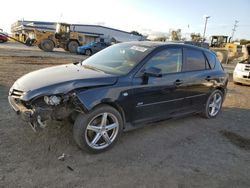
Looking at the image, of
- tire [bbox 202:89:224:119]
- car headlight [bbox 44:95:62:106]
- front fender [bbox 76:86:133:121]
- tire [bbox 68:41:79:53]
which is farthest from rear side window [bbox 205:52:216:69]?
tire [bbox 68:41:79:53]

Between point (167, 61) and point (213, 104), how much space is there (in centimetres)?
209

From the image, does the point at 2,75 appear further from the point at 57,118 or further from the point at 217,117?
the point at 217,117

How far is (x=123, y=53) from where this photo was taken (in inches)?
183

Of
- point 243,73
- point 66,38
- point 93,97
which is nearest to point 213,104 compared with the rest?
point 93,97

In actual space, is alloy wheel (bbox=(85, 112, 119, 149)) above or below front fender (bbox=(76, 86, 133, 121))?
below

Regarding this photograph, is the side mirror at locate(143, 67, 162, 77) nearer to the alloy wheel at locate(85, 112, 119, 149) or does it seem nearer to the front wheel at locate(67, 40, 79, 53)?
the alloy wheel at locate(85, 112, 119, 149)

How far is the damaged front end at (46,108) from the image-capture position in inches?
132

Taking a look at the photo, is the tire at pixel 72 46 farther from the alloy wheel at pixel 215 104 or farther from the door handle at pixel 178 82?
the door handle at pixel 178 82

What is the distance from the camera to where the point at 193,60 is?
5.23 meters

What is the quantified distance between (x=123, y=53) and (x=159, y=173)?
7.45 feet

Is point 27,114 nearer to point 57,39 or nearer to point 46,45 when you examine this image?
point 46,45

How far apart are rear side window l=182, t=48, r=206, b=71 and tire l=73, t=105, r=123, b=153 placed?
192 centimetres

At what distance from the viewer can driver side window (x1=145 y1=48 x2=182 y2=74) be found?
172 inches

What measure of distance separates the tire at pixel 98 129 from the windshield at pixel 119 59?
71cm
